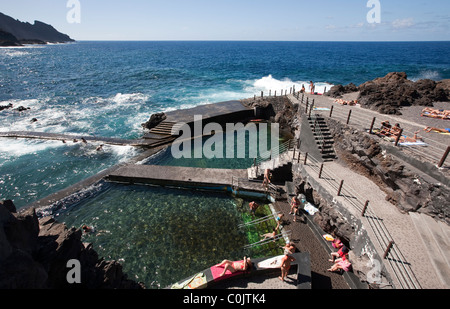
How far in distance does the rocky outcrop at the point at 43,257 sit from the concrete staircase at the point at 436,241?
1202 centimetres

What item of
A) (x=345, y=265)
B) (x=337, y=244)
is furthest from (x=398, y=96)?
(x=345, y=265)

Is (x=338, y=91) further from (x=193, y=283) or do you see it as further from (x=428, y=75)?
(x=428, y=75)

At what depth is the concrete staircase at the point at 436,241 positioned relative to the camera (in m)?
8.09

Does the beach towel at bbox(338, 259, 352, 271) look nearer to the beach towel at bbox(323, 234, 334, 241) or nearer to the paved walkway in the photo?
the beach towel at bbox(323, 234, 334, 241)

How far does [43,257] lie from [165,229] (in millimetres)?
6493

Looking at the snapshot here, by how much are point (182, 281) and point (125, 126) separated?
962 inches

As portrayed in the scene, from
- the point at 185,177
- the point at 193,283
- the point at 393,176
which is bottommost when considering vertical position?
the point at 193,283

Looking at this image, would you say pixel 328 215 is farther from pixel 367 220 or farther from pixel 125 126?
pixel 125 126

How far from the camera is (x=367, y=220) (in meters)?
10.6

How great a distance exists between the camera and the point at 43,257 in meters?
6.84

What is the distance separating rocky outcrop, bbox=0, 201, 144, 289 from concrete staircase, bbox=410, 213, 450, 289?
39.4ft

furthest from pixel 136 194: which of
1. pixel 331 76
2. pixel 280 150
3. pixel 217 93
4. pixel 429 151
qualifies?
pixel 331 76

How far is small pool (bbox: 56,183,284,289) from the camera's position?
36.0 ft

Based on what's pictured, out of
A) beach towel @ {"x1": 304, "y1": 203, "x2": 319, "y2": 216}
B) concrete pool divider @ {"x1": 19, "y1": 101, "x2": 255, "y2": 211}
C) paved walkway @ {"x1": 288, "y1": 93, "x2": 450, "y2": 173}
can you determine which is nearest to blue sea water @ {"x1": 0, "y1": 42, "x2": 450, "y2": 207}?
concrete pool divider @ {"x1": 19, "y1": 101, "x2": 255, "y2": 211}
